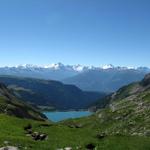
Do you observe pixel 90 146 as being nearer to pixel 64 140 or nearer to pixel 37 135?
pixel 64 140

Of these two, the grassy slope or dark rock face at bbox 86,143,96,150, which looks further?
dark rock face at bbox 86,143,96,150

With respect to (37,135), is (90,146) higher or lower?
lower

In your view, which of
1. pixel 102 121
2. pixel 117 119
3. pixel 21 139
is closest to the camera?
pixel 21 139

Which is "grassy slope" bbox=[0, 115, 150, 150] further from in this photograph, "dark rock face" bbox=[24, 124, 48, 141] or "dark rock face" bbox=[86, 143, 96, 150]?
"dark rock face" bbox=[24, 124, 48, 141]

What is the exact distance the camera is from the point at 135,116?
390 feet

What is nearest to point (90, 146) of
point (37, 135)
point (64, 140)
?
point (64, 140)

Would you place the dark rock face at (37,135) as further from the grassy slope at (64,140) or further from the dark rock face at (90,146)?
the dark rock face at (90,146)

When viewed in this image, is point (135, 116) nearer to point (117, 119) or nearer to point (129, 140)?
point (117, 119)

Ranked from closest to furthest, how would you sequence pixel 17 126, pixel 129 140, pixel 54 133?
pixel 129 140
pixel 54 133
pixel 17 126

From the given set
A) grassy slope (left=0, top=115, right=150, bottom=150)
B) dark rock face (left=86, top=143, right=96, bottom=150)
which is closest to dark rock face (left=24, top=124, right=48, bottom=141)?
grassy slope (left=0, top=115, right=150, bottom=150)

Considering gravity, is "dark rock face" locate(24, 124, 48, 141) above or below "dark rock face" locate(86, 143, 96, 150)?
above

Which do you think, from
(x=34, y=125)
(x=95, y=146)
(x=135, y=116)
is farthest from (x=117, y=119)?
(x=95, y=146)

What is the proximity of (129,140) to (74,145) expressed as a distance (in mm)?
7860

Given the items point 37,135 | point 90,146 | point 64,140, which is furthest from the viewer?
point 37,135
